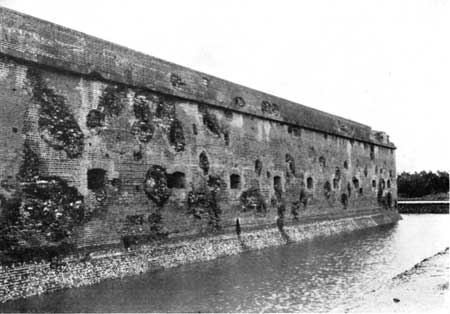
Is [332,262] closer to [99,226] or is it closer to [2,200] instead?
[99,226]

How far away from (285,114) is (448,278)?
10715 millimetres

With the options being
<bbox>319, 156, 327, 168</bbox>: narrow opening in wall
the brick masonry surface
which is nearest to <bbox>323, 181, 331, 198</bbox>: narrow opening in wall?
<bbox>319, 156, 327, 168</bbox>: narrow opening in wall

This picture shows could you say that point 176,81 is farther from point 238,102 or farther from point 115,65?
point 238,102

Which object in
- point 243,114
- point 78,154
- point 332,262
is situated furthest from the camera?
point 243,114

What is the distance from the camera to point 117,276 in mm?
10359

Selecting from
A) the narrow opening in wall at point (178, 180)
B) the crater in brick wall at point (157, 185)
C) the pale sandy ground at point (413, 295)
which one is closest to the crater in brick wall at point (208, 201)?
the narrow opening in wall at point (178, 180)

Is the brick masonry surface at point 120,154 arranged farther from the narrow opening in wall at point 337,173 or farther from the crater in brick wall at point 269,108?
the narrow opening in wall at point 337,173

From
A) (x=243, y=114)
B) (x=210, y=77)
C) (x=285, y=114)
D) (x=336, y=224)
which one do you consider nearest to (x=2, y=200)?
(x=210, y=77)

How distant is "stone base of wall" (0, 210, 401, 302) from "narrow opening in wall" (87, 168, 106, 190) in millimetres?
1486

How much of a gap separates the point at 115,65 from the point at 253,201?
6.82 meters

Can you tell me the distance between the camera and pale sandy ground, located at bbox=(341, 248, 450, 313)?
22.6 feet

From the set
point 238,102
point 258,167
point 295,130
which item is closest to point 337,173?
point 295,130

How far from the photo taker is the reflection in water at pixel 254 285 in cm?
814

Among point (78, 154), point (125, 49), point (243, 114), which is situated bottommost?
point (78, 154)
